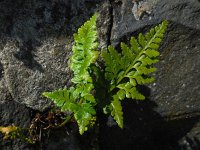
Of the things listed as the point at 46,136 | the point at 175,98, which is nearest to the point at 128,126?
the point at 175,98

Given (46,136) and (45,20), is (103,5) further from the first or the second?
(46,136)

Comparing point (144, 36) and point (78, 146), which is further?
point (78, 146)

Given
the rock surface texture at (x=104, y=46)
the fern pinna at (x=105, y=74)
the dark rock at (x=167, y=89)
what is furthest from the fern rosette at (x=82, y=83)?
the dark rock at (x=167, y=89)

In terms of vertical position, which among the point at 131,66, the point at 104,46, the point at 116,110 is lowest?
the point at 116,110

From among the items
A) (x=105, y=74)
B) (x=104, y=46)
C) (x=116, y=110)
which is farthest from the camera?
(x=104, y=46)

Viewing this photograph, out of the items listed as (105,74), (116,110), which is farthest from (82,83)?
(116,110)

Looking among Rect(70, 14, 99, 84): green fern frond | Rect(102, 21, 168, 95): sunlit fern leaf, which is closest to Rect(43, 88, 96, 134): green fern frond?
Rect(70, 14, 99, 84): green fern frond

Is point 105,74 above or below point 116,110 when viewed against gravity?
above

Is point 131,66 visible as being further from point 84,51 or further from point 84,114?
point 84,114
